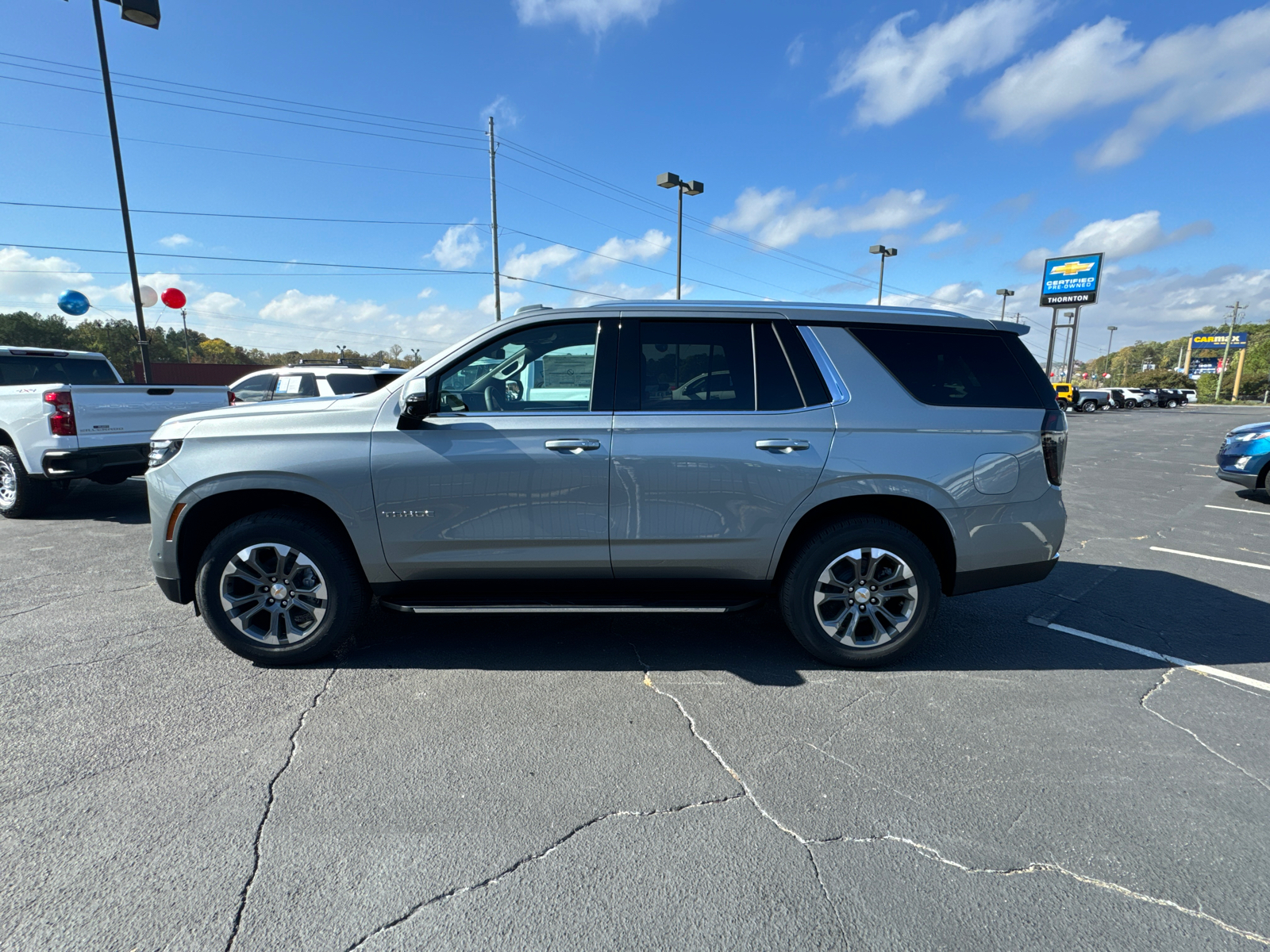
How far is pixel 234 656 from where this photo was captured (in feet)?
12.2

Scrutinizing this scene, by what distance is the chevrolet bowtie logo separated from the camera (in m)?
42.2

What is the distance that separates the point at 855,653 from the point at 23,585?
6.00 meters

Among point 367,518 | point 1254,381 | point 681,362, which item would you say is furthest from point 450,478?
point 1254,381

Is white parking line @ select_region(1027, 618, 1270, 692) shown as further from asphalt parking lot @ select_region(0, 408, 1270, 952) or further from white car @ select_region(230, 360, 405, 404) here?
white car @ select_region(230, 360, 405, 404)

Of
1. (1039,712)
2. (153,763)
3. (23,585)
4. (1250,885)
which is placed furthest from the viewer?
(23,585)

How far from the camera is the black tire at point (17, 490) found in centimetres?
696

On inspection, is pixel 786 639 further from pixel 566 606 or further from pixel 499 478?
pixel 499 478

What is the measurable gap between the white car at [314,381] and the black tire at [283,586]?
6.72m

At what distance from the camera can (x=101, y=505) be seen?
7.97m

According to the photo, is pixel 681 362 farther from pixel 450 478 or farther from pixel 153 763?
pixel 153 763

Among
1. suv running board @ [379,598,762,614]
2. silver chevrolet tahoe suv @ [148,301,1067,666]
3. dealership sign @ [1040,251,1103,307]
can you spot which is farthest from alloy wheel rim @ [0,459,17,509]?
dealership sign @ [1040,251,1103,307]

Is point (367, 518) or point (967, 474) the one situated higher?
point (967, 474)

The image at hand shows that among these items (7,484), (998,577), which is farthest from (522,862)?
(7,484)

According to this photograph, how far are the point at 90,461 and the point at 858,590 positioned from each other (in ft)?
24.9
